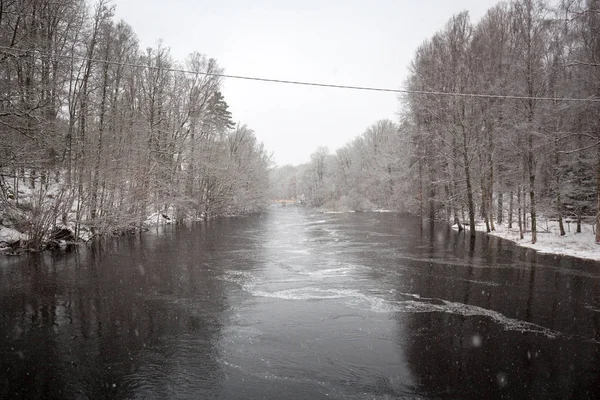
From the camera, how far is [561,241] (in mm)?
18703

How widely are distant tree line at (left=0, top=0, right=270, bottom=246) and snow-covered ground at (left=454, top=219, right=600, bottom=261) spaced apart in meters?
18.5

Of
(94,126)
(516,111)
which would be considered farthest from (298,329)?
(94,126)

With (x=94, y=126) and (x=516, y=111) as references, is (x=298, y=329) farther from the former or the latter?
(x=94, y=126)

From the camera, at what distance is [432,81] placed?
28250 millimetres

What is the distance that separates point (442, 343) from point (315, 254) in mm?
9978

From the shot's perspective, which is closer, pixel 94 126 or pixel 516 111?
pixel 516 111

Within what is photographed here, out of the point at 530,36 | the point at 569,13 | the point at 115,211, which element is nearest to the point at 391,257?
the point at 569,13

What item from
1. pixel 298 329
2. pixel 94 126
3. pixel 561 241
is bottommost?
pixel 298 329

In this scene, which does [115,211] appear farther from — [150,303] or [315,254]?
[150,303]

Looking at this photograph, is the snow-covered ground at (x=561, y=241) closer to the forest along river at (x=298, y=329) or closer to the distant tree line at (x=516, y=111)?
the distant tree line at (x=516, y=111)

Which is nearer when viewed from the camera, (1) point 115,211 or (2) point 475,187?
(1) point 115,211

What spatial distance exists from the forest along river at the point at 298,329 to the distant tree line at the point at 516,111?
22.1 ft

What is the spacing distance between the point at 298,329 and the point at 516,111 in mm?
17362

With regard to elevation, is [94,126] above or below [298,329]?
above
